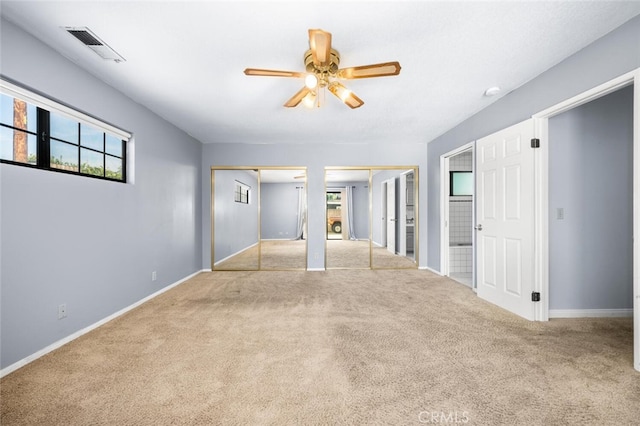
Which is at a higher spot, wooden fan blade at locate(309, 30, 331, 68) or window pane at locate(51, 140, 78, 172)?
wooden fan blade at locate(309, 30, 331, 68)

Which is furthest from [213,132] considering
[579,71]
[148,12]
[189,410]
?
[579,71]

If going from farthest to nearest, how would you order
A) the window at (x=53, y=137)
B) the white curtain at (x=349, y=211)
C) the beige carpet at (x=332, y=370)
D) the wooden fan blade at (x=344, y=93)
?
1. the white curtain at (x=349, y=211)
2. the wooden fan blade at (x=344, y=93)
3. the window at (x=53, y=137)
4. the beige carpet at (x=332, y=370)

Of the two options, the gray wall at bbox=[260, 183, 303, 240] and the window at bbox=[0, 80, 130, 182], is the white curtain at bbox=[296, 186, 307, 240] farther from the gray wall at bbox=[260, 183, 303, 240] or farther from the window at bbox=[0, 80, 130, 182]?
the window at bbox=[0, 80, 130, 182]

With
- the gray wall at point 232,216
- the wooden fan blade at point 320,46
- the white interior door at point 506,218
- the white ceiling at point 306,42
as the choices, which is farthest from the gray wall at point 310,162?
the wooden fan blade at point 320,46

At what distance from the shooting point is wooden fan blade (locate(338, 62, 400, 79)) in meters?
2.02

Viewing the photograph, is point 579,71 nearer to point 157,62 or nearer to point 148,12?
point 148,12

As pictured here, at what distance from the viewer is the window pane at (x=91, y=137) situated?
2.62 metres

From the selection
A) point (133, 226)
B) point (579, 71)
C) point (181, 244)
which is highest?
point (579, 71)

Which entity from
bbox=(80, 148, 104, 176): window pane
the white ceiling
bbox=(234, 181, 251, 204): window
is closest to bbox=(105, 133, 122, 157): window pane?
bbox=(80, 148, 104, 176): window pane

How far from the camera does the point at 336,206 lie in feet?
33.7

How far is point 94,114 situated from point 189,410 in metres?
2.72

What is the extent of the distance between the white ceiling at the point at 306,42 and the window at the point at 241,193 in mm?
3341

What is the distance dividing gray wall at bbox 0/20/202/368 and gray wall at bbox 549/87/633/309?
4.34 meters

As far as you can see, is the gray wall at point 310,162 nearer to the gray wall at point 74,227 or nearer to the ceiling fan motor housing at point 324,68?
the gray wall at point 74,227
